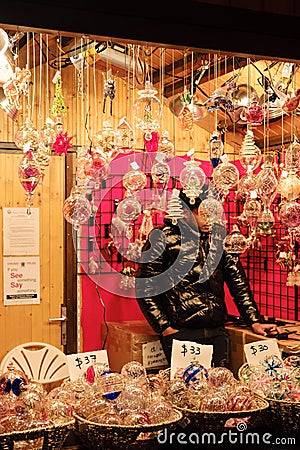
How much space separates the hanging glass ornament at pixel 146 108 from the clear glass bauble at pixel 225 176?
357 millimetres

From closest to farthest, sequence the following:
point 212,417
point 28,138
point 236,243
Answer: point 212,417, point 28,138, point 236,243

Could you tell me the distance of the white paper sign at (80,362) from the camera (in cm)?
238

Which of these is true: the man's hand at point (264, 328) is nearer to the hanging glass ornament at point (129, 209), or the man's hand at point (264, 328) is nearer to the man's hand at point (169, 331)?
the man's hand at point (169, 331)

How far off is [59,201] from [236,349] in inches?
69.5

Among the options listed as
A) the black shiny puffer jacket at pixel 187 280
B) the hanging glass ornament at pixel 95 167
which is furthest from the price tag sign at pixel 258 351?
the black shiny puffer jacket at pixel 187 280

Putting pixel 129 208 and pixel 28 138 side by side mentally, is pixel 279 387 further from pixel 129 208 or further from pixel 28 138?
pixel 28 138

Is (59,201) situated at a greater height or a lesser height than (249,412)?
greater

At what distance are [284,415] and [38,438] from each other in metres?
0.76

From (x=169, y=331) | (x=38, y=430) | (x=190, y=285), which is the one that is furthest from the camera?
(x=190, y=285)

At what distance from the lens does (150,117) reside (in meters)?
2.86

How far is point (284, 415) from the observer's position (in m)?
1.97

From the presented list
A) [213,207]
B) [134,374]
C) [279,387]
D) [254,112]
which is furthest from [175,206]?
[279,387]

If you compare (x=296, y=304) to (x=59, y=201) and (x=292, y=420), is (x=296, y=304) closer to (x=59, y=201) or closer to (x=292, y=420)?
(x=59, y=201)

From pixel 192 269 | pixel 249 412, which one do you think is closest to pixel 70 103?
pixel 192 269
